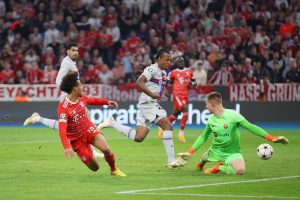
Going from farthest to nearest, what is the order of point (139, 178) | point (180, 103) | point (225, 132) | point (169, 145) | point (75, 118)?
point (180, 103), point (169, 145), point (225, 132), point (139, 178), point (75, 118)

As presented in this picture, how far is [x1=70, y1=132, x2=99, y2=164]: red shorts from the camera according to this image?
1442 centimetres

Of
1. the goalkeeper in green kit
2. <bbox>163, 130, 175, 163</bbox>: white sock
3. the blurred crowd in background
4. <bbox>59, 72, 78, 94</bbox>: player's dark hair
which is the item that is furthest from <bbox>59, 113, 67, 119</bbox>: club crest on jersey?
the blurred crowd in background

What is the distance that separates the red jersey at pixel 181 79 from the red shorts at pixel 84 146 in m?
10.9

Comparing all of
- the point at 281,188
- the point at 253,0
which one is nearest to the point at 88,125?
the point at 281,188

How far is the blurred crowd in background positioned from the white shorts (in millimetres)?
13330

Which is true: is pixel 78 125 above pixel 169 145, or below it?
above

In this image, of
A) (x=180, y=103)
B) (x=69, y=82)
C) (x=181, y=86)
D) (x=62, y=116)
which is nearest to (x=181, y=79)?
(x=181, y=86)

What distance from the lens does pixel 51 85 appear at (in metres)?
30.6

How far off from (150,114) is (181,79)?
27.9 ft

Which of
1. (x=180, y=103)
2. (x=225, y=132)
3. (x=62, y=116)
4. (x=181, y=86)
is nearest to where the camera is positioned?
(x=62, y=116)

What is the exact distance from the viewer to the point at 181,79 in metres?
25.2

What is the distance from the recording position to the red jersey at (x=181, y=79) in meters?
25.2

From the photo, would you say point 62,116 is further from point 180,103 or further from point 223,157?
point 180,103

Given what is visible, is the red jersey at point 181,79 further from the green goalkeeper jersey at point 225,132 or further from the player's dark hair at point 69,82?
the player's dark hair at point 69,82
